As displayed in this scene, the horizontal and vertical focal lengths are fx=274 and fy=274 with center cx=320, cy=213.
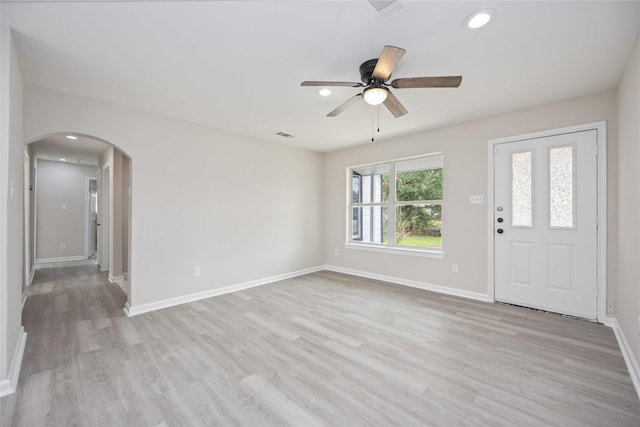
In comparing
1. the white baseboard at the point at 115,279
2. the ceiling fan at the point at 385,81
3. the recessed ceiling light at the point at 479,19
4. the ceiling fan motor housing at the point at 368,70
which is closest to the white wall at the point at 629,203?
the recessed ceiling light at the point at 479,19

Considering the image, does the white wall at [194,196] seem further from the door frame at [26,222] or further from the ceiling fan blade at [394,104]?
the ceiling fan blade at [394,104]

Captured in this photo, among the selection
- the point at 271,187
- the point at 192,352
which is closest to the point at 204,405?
the point at 192,352

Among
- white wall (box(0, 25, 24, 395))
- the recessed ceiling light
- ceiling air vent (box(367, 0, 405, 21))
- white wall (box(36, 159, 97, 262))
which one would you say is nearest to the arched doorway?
white wall (box(36, 159, 97, 262))

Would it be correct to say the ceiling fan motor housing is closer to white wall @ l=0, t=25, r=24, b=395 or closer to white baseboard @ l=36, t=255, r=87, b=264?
white wall @ l=0, t=25, r=24, b=395

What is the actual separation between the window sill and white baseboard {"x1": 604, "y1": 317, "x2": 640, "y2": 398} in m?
1.79

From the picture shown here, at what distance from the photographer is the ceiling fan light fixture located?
2260 millimetres

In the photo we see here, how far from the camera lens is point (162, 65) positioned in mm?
2375

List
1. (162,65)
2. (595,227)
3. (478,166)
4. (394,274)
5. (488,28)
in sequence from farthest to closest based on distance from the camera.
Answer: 1. (394,274)
2. (478,166)
3. (595,227)
4. (162,65)
5. (488,28)

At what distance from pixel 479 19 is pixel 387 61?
0.63 meters

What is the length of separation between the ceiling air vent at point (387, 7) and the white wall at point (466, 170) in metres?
2.61

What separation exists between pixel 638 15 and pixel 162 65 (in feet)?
11.5

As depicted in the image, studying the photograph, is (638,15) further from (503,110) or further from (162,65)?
(162,65)

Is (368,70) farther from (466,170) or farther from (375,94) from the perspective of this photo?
(466,170)

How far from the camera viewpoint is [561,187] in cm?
317
